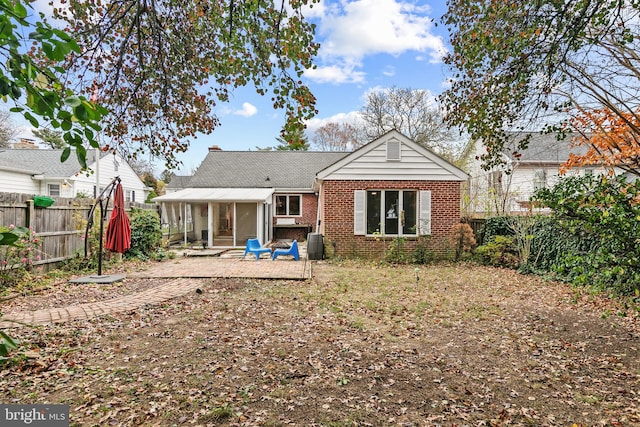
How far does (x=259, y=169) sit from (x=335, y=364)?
1897cm

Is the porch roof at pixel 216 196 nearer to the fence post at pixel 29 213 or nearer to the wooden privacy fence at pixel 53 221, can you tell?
the wooden privacy fence at pixel 53 221

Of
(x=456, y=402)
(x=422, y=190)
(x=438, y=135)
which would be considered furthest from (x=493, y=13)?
(x=438, y=135)

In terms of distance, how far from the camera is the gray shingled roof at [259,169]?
20906 millimetres

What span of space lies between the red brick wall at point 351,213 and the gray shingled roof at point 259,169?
23.9 feet

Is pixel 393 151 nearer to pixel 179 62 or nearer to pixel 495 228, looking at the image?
pixel 495 228

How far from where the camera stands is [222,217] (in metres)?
19.0

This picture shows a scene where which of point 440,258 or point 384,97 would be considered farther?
point 384,97

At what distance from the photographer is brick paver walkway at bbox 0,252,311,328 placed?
5.72 metres

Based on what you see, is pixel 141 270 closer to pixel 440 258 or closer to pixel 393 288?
pixel 393 288

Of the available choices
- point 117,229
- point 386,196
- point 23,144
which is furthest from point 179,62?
point 23,144

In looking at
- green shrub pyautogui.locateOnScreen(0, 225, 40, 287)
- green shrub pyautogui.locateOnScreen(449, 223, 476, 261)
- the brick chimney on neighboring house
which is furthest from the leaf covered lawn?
the brick chimney on neighboring house

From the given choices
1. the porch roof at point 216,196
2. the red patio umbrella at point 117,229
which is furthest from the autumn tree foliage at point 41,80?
the porch roof at point 216,196

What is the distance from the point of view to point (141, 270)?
10266mm

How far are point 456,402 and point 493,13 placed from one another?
4.40 metres
